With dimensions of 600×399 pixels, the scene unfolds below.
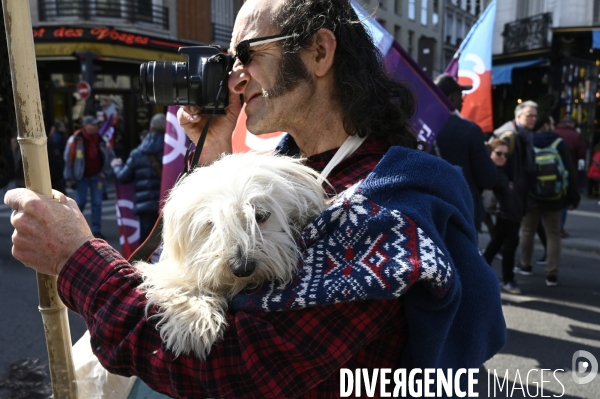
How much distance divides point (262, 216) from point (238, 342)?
9.4 inches

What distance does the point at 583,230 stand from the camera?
945 cm

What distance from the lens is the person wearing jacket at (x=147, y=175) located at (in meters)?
5.60

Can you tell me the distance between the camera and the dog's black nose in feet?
3.41

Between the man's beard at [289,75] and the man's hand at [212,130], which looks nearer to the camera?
the man's beard at [289,75]

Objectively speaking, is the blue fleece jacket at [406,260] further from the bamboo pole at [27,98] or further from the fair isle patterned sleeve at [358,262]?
the bamboo pole at [27,98]

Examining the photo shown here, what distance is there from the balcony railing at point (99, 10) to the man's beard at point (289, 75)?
18548 millimetres

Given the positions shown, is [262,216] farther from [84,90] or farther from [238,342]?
[84,90]

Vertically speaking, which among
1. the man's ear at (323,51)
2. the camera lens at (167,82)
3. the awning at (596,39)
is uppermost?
the awning at (596,39)

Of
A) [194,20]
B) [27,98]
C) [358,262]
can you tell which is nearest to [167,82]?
[27,98]

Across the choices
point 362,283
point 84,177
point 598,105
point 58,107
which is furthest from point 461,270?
point 58,107

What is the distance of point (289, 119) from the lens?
55.2 inches

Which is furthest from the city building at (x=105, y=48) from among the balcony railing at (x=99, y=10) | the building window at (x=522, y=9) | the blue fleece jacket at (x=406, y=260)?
the blue fleece jacket at (x=406, y=260)

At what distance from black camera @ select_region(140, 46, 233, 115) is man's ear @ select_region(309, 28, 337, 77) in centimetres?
24

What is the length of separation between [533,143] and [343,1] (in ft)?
16.7
